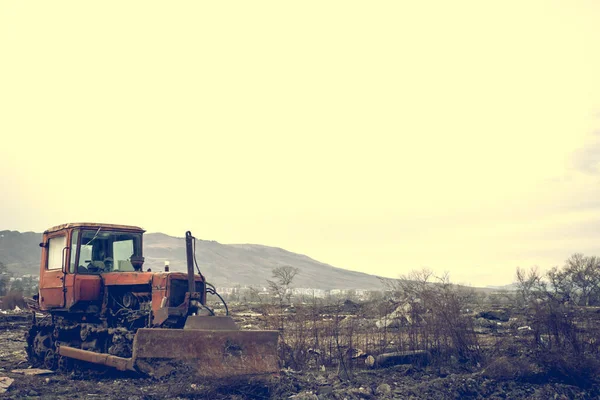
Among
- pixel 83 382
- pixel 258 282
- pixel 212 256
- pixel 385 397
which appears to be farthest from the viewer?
pixel 212 256

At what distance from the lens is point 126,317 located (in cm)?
1135

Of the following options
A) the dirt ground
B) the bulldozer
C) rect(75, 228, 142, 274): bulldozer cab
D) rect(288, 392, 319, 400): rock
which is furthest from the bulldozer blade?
rect(75, 228, 142, 274): bulldozer cab

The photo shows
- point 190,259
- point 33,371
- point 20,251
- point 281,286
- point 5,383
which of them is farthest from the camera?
point 20,251

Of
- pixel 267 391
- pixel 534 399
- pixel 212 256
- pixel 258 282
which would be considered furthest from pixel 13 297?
pixel 212 256

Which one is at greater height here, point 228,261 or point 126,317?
point 228,261

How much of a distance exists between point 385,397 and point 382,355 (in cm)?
279

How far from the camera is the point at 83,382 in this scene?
1016 centimetres

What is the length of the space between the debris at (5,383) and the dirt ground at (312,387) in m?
0.08

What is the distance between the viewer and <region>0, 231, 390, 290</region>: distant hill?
138m

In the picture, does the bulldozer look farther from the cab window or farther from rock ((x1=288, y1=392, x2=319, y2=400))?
rock ((x1=288, y1=392, x2=319, y2=400))

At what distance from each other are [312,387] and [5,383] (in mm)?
5155

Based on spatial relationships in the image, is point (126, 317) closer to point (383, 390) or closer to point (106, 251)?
point (106, 251)

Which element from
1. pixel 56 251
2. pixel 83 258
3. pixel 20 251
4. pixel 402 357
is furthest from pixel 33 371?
pixel 20 251

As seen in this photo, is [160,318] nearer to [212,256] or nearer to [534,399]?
[534,399]
